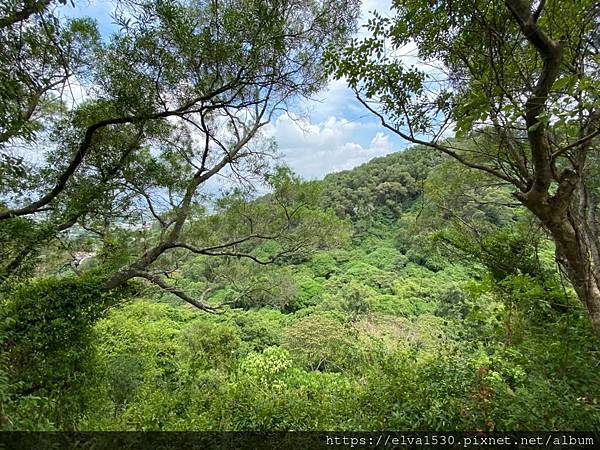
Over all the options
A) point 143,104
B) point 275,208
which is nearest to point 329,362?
point 275,208

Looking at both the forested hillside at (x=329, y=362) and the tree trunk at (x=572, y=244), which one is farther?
the forested hillside at (x=329, y=362)

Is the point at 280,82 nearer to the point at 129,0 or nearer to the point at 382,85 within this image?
the point at 129,0

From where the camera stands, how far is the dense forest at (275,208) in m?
1.74

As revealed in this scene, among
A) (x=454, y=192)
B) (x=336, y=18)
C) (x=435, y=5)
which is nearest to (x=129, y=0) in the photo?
(x=435, y=5)

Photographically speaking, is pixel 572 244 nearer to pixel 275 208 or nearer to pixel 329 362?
pixel 275 208

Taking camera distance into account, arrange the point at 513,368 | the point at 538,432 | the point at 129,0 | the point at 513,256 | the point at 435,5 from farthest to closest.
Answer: the point at 513,256, the point at 513,368, the point at 129,0, the point at 538,432, the point at 435,5

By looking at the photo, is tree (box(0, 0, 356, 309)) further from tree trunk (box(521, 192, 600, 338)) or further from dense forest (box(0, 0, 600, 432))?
tree trunk (box(521, 192, 600, 338))

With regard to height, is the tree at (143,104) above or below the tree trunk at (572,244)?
above

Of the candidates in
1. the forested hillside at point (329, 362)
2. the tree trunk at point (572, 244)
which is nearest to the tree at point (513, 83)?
the tree trunk at point (572, 244)

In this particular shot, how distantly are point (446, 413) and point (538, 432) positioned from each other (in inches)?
26.2

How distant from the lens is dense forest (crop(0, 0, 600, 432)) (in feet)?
5.72

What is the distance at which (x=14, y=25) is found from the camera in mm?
2170

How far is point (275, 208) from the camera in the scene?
18.3 ft

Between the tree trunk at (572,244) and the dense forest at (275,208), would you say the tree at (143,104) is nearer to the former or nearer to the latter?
the dense forest at (275,208)
